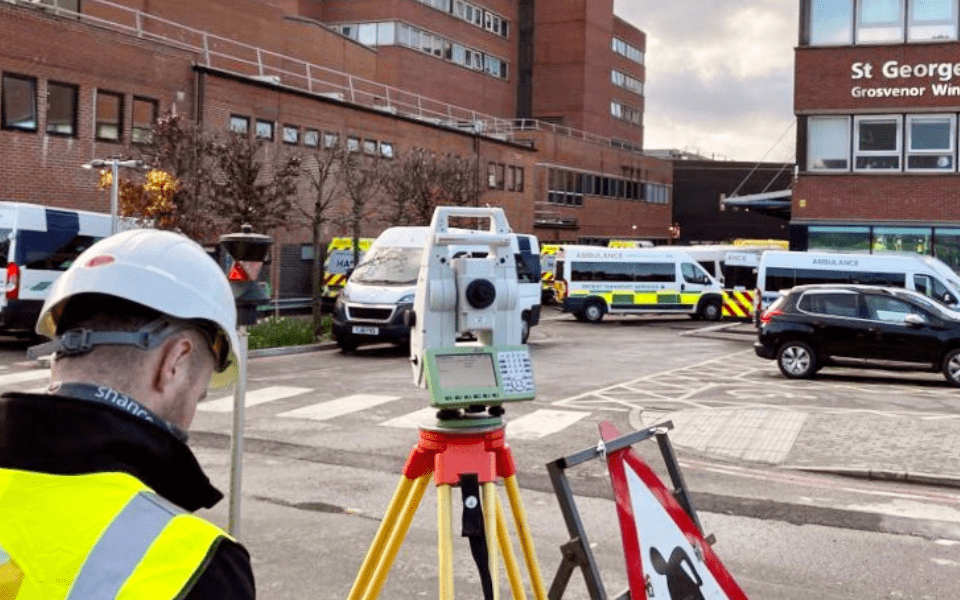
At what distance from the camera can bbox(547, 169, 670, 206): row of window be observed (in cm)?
6057

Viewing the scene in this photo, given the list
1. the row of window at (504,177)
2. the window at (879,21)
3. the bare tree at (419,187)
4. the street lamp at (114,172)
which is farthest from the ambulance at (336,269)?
the row of window at (504,177)

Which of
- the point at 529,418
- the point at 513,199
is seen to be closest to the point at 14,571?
the point at 529,418

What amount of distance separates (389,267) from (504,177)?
103 ft

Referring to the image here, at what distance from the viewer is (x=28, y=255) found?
61.7 ft

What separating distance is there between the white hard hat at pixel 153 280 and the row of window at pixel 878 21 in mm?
32350

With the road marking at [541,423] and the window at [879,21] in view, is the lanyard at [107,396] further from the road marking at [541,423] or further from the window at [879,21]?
the window at [879,21]

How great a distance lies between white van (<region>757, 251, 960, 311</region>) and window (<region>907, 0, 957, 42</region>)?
776 cm

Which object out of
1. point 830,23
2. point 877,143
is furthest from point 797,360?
point 830,23

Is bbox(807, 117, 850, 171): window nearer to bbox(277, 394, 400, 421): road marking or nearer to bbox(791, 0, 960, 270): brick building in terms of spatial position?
bbox(791, 0, 960, 270): brick building

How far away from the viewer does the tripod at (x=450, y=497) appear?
4.20 metres

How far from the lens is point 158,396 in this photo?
1828mm

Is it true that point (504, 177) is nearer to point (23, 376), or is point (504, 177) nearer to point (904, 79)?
point (904, 79)

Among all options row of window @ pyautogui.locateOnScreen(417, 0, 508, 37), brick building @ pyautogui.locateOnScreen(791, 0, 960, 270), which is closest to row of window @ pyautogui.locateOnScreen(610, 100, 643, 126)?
row of window @ pyautogui.locateOnScreen(417, 0, 508, 37)

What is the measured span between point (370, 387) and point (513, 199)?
38201 millimetres
